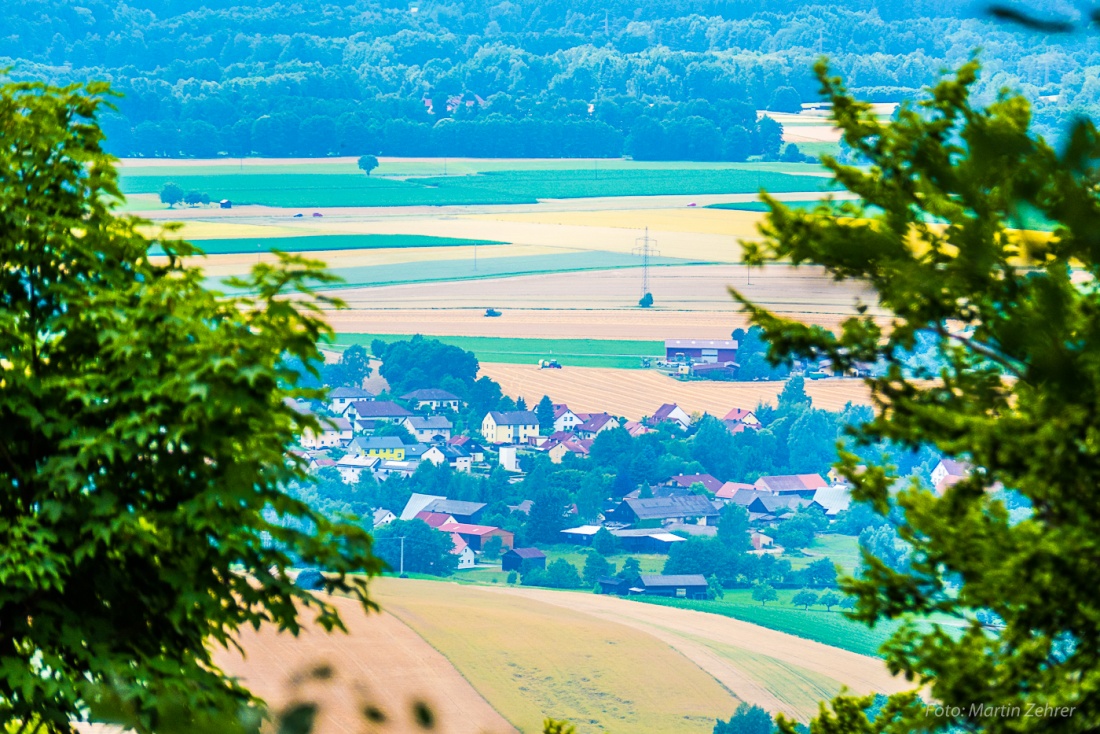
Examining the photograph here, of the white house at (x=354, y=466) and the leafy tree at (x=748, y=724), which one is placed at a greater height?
the white house at (x=354, y=466)

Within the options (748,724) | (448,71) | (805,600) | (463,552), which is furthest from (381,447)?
(448,71)

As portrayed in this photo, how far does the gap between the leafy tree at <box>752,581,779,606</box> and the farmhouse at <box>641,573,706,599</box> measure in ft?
6.50

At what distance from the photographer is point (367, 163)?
10700 cm

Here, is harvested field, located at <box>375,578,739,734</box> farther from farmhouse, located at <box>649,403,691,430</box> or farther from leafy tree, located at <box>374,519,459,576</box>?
farmhouse, located at <box>649,403,691,430</box>

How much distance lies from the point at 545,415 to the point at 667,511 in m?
11.9

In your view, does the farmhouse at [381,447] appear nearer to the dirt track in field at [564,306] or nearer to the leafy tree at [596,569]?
the dirt track in field at [564,306]

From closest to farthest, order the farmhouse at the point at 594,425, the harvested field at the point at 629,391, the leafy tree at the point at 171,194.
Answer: the farmhouse at the point at 594,425 < the harvested field at the point at 629,391 < the leafy tree at the point at 171,194

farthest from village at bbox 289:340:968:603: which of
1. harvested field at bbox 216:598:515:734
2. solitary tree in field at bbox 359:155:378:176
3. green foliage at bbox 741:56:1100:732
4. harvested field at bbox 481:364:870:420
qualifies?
green foliage at bbox 741:56:1100:732

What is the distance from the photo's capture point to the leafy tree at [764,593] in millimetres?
49312

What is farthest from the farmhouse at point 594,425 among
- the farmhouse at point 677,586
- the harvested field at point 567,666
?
the harvested field at point 567,666

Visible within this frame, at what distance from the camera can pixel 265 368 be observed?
433cm

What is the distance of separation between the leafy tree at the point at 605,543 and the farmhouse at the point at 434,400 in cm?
1953

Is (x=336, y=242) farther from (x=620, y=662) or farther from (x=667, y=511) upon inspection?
(x=620, y=662)

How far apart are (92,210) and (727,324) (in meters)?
83.1
